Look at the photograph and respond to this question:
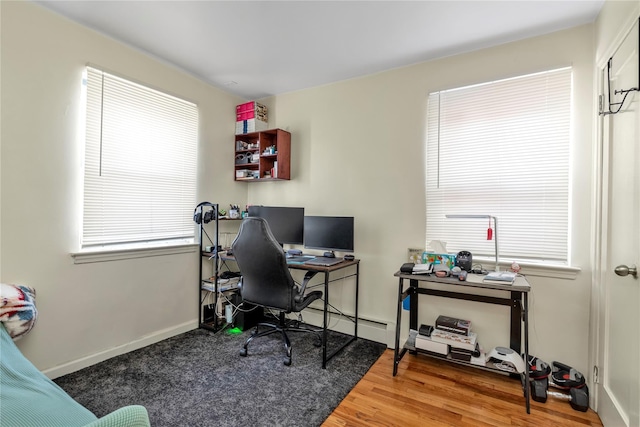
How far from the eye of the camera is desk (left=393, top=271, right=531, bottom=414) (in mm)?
1965

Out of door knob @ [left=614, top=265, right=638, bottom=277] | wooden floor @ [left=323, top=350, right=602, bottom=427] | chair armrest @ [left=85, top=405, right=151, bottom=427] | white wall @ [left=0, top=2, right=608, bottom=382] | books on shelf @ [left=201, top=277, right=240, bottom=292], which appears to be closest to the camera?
chair armrest @ [left=85, top=405, right=151, bottom=427]

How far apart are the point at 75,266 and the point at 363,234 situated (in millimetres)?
2384

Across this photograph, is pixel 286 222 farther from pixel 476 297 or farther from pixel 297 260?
pixel 476 297

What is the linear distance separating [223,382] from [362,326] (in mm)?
1368

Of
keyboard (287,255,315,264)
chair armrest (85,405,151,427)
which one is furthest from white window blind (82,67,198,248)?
chair armrest (85,405,151,427)

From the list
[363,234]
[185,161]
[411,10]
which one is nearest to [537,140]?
[411,10]

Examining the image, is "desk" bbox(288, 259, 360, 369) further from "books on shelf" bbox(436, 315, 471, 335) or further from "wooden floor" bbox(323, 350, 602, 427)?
"books on shelf" bbox(436, 315, 471, 335)

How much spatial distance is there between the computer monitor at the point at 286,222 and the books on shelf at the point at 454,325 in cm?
142

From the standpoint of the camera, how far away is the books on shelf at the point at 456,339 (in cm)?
222

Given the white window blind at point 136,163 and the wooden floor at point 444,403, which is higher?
the white window blind at point 136,163

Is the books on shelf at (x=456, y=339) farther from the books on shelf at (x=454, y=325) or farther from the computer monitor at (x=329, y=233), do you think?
the computer monitor at (x=329, y=233)

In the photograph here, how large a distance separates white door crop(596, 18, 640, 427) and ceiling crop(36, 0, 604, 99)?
0.68m

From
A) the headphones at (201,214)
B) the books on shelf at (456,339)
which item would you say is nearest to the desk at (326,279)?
the books on shelf at (456,339)

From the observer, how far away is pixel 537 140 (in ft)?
7.59
